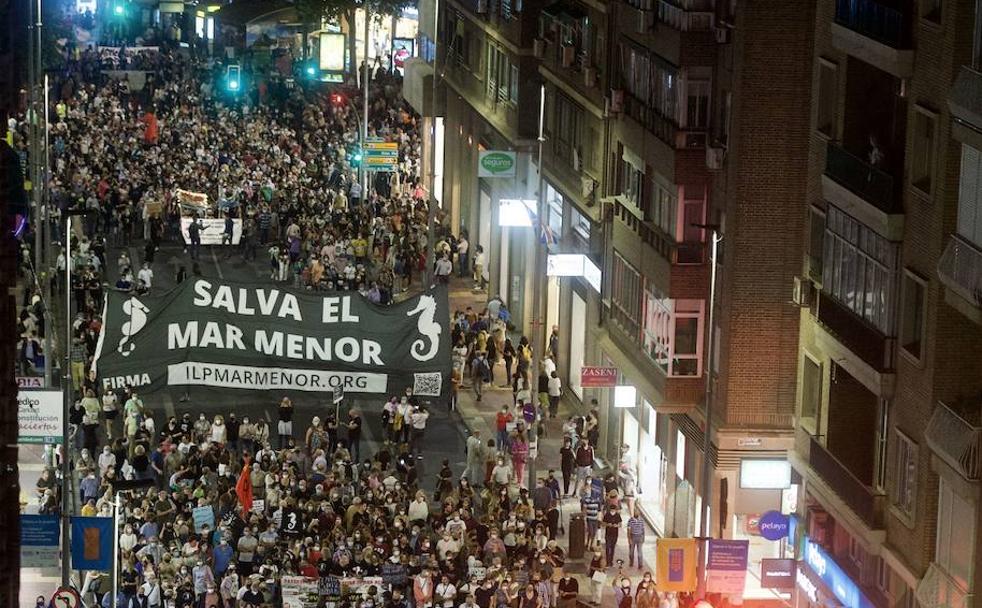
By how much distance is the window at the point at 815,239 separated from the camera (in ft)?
131

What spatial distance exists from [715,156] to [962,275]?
14.7 meters

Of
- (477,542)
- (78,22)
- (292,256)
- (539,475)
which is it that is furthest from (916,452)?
(78,22)

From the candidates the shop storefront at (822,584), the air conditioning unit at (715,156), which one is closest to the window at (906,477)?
the shop storefront at (822,584)

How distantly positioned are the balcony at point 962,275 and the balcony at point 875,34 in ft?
11.6

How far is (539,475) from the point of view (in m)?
51.6

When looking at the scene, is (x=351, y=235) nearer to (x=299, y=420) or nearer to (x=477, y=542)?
(x=299, y=420)

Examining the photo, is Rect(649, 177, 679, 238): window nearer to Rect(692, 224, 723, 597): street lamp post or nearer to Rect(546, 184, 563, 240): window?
Answer: Rect(692, 224, 723, 597): street lamp post

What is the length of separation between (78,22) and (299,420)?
8937 cm

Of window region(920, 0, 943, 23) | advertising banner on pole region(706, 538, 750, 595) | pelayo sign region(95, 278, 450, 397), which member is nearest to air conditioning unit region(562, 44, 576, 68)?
pelayo sign region(95, 278, 450, 397)

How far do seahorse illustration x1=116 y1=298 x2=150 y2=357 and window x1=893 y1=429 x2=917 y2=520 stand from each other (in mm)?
14506

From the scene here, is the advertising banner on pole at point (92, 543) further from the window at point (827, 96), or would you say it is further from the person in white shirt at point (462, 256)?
the person in white shirt at point (462, 256)

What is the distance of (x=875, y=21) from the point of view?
35094 mm

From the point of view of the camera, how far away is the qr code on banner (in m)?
40.8

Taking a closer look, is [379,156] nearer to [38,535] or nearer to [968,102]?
[38,535]
